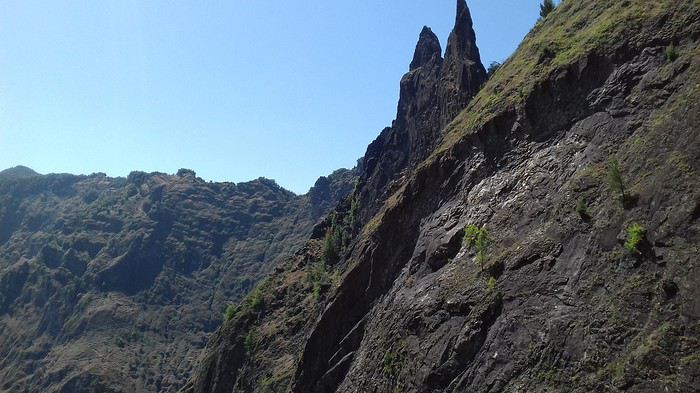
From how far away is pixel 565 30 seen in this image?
55906 millimetres

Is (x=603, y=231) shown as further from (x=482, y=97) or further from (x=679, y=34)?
(x=482, y=97)

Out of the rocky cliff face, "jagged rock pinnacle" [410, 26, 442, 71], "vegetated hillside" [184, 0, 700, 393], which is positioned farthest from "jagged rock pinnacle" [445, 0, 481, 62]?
"vegetated hillside" [184, 0, 700, 393]

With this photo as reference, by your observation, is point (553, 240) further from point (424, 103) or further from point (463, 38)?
point (424, 103)

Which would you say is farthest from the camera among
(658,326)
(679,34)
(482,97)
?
(482,97)

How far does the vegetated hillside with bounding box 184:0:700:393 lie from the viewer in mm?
28422

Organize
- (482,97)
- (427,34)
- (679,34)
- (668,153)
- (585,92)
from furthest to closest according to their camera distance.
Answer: (427,34) → (482,97) → (585,92) → (679,34) → (668,153)

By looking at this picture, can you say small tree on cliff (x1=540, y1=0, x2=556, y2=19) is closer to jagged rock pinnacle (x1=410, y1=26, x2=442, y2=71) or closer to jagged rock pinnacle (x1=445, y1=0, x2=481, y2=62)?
jagged rock pinnacle (x1=445, y1=0, x2=481, y2=62)

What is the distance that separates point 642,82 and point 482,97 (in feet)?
91.1

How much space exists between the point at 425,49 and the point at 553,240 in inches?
3720

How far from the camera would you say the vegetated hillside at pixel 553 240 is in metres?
28.4

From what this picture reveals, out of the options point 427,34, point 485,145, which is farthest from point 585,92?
point 427,34

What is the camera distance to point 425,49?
124m

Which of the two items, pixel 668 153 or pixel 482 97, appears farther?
pixel 482 97

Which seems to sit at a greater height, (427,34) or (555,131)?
(427,34)
